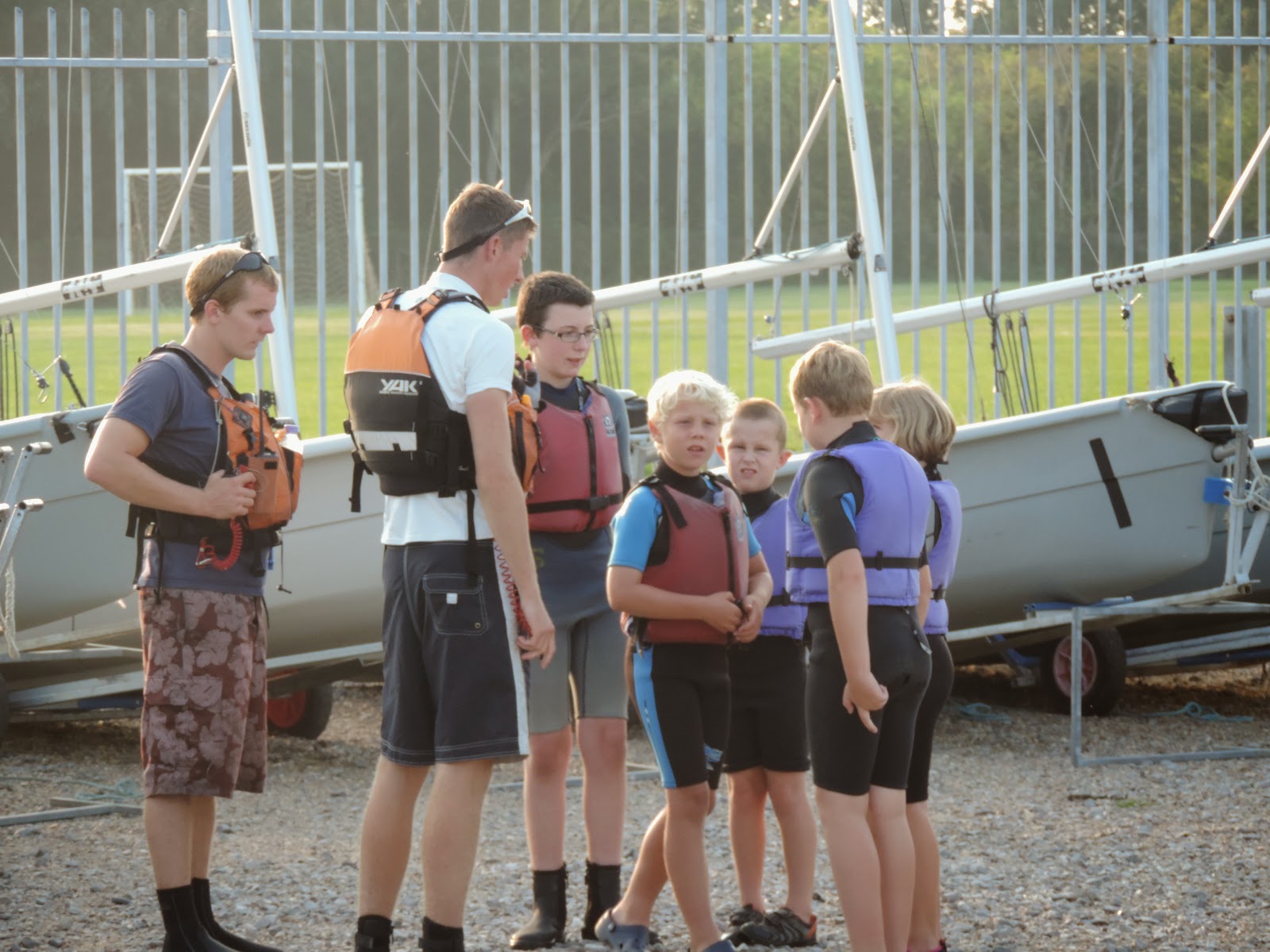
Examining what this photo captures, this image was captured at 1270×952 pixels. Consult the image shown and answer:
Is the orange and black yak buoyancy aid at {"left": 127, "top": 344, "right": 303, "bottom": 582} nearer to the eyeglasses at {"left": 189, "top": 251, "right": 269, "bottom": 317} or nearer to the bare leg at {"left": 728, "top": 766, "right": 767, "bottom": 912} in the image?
the eyeglasses at {"left": 189, "top": 251, "right": 269, "bottom": 317}

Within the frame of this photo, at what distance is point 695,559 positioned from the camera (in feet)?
12.7

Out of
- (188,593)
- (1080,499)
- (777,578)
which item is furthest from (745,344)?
(188,593)

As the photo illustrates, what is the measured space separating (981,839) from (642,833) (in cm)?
101

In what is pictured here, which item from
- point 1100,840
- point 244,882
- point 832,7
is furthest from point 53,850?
point 832,7

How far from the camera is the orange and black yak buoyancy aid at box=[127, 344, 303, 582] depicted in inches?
145

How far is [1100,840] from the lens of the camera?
201 inches

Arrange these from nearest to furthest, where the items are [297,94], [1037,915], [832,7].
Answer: [1037,915] < [832,7] < [297,94]

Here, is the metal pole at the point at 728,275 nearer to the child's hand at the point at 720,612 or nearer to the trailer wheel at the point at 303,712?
the trailer wheel at the point at 303,712

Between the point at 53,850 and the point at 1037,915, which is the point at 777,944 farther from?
the point at 53,850

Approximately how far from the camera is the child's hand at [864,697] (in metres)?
3.41

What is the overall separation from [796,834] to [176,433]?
1671 mm

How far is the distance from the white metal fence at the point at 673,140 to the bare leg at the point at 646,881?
13.5ft

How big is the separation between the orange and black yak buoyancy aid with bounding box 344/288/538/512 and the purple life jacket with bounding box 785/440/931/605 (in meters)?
0.70

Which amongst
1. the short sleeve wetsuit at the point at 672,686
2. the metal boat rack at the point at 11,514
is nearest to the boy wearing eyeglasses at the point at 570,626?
the short sleeve wetsuit at the point at 672,686
